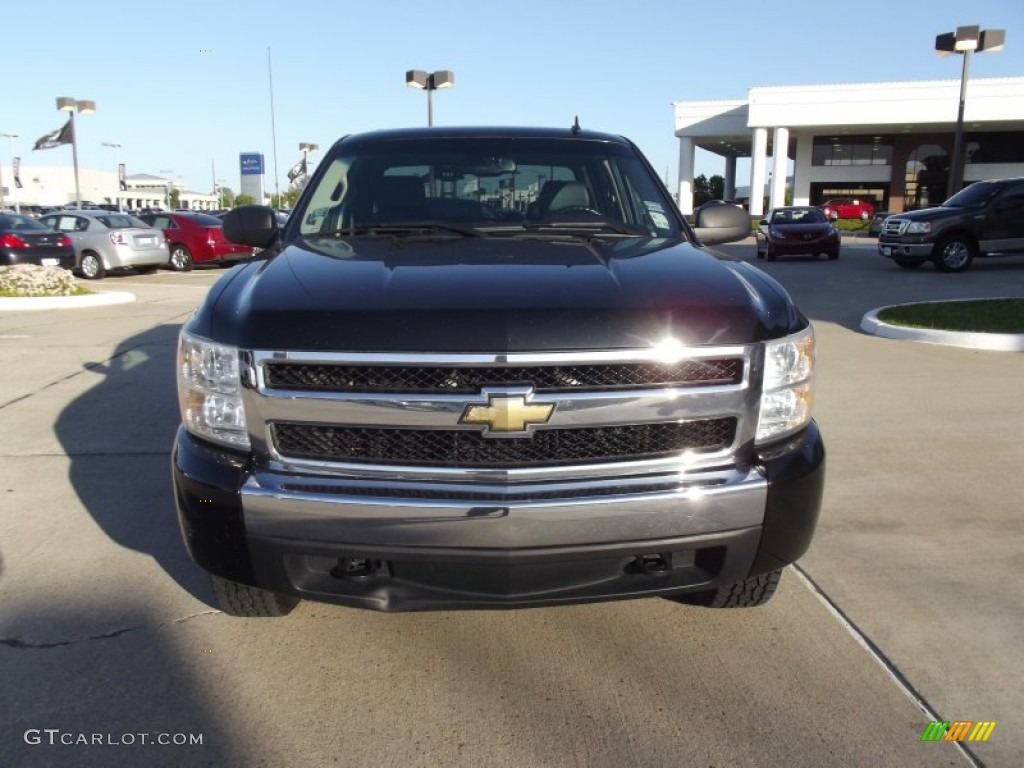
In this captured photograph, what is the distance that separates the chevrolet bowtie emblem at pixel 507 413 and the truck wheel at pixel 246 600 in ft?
3.67

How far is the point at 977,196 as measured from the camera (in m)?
17.7

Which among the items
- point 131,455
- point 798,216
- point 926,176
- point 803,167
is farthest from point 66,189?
point 131,455

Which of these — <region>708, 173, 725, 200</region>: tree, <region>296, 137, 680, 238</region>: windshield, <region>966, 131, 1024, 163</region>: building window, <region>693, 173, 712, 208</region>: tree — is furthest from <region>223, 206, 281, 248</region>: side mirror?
<region>708, 173, 725, 200</region>: tree

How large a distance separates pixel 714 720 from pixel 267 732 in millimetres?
1404

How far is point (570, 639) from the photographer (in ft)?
10.6

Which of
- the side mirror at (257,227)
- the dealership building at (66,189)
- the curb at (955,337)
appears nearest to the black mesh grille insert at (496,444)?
the side mirror at (257,227)

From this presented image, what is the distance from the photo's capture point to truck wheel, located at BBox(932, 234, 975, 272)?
17641 millimetres

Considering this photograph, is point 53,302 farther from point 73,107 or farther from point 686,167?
point 686,167

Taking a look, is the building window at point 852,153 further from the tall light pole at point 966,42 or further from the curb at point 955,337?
the curb at point 955,337

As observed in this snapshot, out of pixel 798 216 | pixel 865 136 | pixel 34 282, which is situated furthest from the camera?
pixel 865 136

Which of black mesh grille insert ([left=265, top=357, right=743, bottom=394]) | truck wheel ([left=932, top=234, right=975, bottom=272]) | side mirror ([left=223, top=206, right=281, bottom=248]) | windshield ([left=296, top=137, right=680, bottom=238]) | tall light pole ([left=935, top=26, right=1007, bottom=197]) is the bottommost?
truck wheel ([left=932, top=234, right=975, bottom=272])

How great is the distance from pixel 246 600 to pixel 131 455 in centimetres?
283

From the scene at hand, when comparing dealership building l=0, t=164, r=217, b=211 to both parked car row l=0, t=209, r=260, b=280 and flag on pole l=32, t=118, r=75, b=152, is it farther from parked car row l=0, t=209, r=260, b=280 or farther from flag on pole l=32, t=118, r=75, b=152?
parked car row l=0, t=209, r=260, b=280

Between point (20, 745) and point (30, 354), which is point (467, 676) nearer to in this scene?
point (20, 745)
